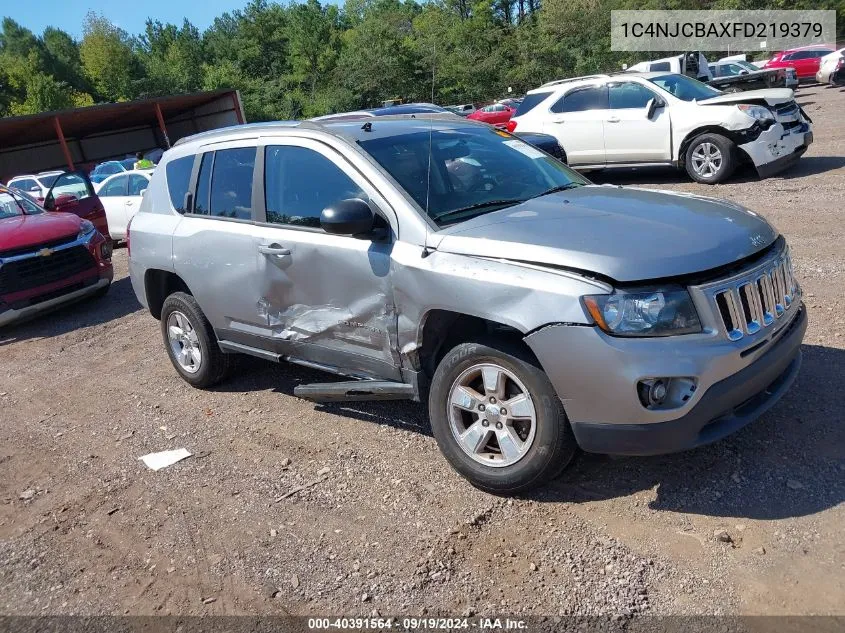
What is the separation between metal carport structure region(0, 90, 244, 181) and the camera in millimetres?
26203

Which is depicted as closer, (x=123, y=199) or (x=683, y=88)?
(x=683, y=88)

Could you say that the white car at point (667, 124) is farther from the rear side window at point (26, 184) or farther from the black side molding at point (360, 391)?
the rear side window at point (26, 184)

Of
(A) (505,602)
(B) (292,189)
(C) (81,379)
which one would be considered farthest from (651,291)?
(C) (81,379)

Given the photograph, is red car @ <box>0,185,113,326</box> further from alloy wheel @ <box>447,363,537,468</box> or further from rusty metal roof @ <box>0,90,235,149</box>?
rusty metal roof @ <box>0,90,235,149</box>

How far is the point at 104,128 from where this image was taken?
33188 mm

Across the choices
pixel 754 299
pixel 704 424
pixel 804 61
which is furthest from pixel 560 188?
pixel 804 61

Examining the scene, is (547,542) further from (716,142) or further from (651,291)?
(716,142)

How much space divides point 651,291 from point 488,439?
43.0 inches

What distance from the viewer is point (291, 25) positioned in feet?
240

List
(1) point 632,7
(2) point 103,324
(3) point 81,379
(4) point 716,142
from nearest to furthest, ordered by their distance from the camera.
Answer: (3) point 81,379
(2) point 103,324
(4) point 716,142
(1) point 632,7

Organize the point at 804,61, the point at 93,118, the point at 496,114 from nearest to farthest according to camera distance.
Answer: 1. the point at 496,114
2. the point at 93,118
3. the point at 804,61

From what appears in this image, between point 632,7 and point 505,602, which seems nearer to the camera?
point 505,602

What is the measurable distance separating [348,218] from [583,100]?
9.47 meters

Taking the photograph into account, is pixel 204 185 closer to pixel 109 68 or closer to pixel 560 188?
pixel 560 188
